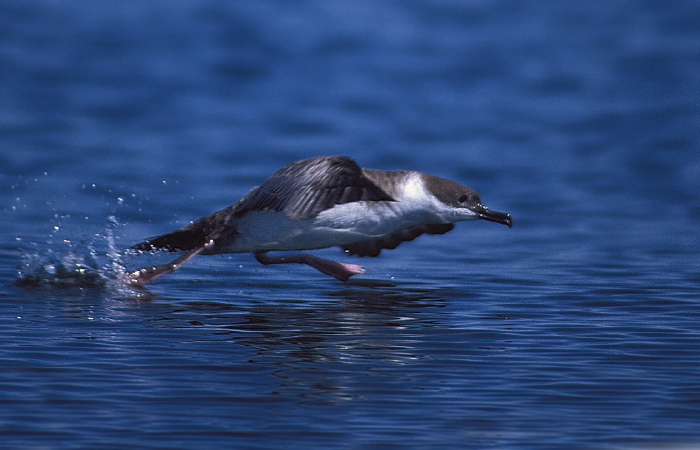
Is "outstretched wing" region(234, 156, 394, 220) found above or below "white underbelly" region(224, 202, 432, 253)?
above

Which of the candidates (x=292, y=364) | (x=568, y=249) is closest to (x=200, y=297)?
(x=292, y=364)

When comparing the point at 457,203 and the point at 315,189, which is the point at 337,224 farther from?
the point at 457,203

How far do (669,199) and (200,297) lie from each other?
9.86 meters

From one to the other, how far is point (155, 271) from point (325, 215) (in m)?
1.67

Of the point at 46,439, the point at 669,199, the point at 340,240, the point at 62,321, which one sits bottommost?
the point at 46,439

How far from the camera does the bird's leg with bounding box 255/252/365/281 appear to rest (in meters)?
11.4

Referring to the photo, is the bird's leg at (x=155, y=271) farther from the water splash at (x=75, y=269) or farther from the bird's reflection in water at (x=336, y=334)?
the bird's reflection in water at (x=336, y=334)

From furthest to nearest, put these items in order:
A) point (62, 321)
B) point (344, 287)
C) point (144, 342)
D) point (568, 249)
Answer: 1. point (568, 249)
2. point (344, 287)
3. point (62, 321)
4. point (144, 342)

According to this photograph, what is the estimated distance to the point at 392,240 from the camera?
11664 millimetres

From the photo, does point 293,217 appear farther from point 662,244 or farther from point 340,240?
point 662,244

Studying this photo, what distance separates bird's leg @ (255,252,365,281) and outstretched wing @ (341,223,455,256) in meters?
0.37

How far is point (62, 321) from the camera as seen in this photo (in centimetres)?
933

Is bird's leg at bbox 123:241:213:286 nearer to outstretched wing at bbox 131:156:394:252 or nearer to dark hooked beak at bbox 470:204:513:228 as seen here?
outstretched wing at bbox 131:156:394:252

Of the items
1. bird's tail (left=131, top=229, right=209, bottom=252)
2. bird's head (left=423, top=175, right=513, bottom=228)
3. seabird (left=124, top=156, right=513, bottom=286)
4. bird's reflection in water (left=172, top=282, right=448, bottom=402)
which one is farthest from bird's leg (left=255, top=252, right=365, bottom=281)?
bird's head (left=423, top=175, right=513, bottom=228)
